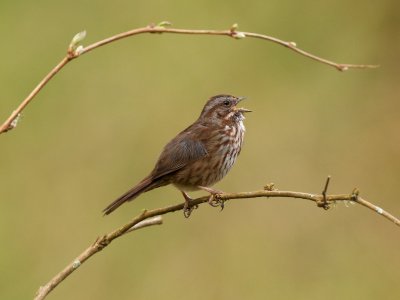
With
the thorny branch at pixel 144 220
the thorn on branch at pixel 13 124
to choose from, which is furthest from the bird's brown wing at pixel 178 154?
the thorn on branch at pixel 13 124

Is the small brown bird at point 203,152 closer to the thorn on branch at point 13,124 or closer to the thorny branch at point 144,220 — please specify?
the thorny branch at point 144,220

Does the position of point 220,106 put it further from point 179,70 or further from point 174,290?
point 179,70

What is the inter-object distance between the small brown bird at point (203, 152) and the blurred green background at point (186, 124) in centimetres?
276

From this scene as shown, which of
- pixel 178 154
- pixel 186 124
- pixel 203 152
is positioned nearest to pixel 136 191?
pixel 178 154

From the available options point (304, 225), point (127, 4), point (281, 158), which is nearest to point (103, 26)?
point (127, 4)

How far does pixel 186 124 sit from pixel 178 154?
4423 mm

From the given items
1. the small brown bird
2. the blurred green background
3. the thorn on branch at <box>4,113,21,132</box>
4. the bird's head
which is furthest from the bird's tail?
the blurred green background

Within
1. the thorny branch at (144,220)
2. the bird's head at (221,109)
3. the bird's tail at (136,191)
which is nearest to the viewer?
the thorny branch at (144,220)

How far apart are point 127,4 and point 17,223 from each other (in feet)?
10.8

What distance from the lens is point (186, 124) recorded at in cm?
909

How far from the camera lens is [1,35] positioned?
32.3ft

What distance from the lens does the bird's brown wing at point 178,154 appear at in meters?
4.64

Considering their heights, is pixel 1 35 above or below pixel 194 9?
below

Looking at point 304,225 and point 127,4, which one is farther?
point 127,4
